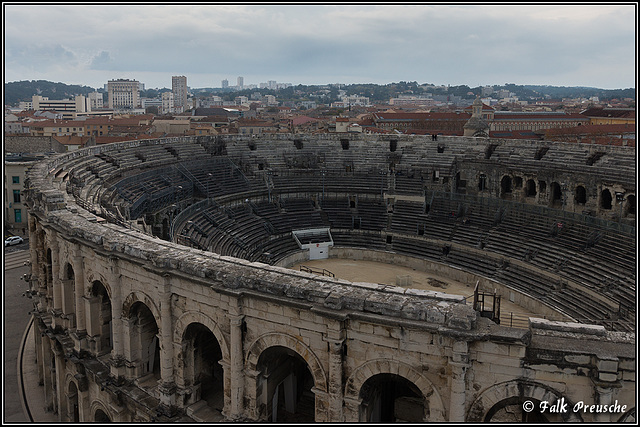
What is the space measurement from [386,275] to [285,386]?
2297 cm

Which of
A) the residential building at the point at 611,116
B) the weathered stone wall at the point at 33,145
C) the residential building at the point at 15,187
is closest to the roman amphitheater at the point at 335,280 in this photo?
the residential building at the point at 15,187

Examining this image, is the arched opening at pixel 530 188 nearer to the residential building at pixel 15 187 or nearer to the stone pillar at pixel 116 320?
the stone pillar at pixel 116 320

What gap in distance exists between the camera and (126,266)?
825 inches

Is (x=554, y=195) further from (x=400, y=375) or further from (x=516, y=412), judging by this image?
(x=400, y=375)

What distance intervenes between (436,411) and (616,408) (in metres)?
4.78

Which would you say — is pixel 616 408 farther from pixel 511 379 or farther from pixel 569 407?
pixel 511 379

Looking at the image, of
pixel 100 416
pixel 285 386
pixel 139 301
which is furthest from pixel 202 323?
pixel 100 416

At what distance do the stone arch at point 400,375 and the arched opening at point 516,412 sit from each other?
4.82ft

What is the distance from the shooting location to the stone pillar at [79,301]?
23.2 meters

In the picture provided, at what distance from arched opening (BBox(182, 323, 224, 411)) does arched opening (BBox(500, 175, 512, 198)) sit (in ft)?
110

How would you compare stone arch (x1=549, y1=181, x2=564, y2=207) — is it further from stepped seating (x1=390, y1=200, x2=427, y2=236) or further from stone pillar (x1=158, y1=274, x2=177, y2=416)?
stone pillar (x1=158, y1=274, x2=177, y2=416)

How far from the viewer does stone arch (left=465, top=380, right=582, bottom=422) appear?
14.9 m

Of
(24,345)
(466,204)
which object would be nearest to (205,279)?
(24,345)

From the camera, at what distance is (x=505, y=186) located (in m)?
48.3
